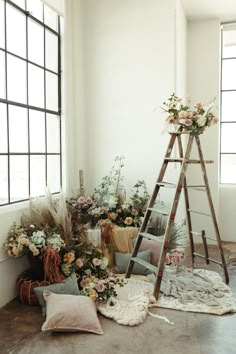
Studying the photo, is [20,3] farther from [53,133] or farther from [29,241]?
[29,241]

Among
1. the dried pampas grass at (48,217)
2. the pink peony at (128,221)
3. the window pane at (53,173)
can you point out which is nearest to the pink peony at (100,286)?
the dried pampas grass at (48,217)

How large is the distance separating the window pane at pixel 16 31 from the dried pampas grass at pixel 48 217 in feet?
4.50

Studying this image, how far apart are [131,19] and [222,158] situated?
2267 mm

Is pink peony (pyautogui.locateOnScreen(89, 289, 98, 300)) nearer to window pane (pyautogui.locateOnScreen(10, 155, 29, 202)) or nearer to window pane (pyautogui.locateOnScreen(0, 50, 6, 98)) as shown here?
window pane (pyautogui.locateOnScreen(10, 155, 29, 202))

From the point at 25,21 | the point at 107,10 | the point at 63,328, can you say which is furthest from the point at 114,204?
the point at 107,10

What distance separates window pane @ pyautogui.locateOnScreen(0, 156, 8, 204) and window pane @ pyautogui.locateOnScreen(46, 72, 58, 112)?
0.97m

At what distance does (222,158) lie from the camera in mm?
5141

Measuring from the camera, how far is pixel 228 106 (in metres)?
5.08

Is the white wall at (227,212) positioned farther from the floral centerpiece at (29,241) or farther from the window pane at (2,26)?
the window pane at (2,26)

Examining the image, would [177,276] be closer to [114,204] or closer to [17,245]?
[114,204]

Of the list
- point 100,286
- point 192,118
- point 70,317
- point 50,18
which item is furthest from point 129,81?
point 70,317

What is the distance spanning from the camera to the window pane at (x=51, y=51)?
12.5 feet

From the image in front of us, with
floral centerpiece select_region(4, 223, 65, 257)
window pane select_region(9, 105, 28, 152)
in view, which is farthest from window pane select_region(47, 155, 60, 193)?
floral centerpiece select_region(4, 223, 65, 257)

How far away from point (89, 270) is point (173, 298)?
2.49 ft
